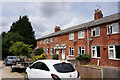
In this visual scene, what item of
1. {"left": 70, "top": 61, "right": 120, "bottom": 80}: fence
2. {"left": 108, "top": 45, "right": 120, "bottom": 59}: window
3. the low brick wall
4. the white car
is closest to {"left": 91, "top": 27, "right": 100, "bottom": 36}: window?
{"left": 108, "top": 45, "right": 120, "bottom": 59}: window

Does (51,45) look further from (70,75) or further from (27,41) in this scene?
(70,75)

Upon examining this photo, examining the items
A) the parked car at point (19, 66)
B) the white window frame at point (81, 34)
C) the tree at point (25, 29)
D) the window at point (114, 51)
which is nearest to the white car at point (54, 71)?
the parked car at point (19, 66)

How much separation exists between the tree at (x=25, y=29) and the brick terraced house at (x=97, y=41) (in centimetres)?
2166

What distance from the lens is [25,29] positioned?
43.6 metres

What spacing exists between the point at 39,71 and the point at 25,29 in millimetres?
39653

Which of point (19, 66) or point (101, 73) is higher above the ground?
point (101, 73)

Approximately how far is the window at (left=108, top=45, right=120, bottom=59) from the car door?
11.1 metres

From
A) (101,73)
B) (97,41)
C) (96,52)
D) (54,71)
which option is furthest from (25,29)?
(54,71)

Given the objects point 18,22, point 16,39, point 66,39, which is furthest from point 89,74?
point 18,22

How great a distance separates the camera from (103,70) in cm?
676

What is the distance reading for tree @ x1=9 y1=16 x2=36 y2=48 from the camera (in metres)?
42.8

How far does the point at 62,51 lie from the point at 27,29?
78.7 feet

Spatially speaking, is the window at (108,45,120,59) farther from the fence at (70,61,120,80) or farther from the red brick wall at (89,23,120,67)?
the fence at (70,61,120,80)

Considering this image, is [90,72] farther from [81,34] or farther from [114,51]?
[81,34]
